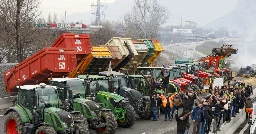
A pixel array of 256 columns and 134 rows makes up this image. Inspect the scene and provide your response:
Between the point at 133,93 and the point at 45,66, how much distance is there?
4231 mm

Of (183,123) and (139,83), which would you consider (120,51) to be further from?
(183,123)

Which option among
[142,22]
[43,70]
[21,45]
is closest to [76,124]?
[43,70]

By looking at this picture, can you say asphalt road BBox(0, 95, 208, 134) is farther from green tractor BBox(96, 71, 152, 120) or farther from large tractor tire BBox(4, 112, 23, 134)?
large tractor tire BBox(4, 112, 23, 134)

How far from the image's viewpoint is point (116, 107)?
16.4 metres

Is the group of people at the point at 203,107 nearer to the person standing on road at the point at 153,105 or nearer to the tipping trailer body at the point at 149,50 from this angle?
the person standing on road at the point at 153,105

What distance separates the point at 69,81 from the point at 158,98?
548 centimetres

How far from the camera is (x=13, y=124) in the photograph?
13.9 metres

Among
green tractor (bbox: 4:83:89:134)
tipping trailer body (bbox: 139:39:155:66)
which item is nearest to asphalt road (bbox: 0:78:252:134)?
green tractor (bbox: 4:83:89:134)

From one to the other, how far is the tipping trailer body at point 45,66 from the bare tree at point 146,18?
38652 mm

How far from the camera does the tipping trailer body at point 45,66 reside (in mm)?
18984

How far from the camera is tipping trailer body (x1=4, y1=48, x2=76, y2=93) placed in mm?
18984

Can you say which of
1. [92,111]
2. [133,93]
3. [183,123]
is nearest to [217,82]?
[133,93]

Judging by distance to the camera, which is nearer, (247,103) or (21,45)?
(247,103)

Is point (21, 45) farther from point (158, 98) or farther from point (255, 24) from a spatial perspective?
point (255, 24)
